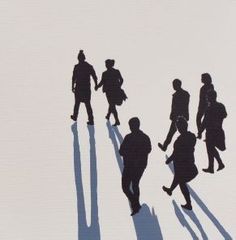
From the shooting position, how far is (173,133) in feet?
39.6

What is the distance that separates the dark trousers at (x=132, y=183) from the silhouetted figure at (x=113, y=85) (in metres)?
3.45

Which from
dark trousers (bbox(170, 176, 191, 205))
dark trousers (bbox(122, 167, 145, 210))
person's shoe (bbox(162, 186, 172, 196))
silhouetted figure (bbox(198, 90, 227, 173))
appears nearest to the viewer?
dark trousers (bbox(122, 167, 145, 210))

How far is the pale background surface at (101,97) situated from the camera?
9.91 metres

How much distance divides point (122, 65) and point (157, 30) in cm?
244

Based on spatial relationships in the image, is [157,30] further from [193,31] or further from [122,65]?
[122,65]

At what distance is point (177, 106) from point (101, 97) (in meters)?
2.98

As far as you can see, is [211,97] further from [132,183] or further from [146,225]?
[146,225]

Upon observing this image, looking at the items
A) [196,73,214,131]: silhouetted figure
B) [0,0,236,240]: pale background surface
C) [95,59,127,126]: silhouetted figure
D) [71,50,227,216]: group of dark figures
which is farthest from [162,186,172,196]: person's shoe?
[95,59,127,126]: silhouetted figure

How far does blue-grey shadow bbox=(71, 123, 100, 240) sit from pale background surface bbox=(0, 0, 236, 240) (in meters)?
0.09

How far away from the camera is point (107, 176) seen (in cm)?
1091

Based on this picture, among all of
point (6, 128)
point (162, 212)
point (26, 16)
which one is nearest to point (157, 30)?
point (26, 16)

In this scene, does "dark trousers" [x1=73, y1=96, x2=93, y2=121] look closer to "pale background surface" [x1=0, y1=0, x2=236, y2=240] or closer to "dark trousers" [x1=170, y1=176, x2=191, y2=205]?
"pale background surface" [x1=0, y1=0, x2=236, y2=240]

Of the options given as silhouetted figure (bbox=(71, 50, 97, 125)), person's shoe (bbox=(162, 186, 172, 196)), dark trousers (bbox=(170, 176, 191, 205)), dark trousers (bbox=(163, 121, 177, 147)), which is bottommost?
dark trousers (bbox=(170, 176, 191, 205))

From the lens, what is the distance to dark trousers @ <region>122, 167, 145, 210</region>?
31.2 ft
